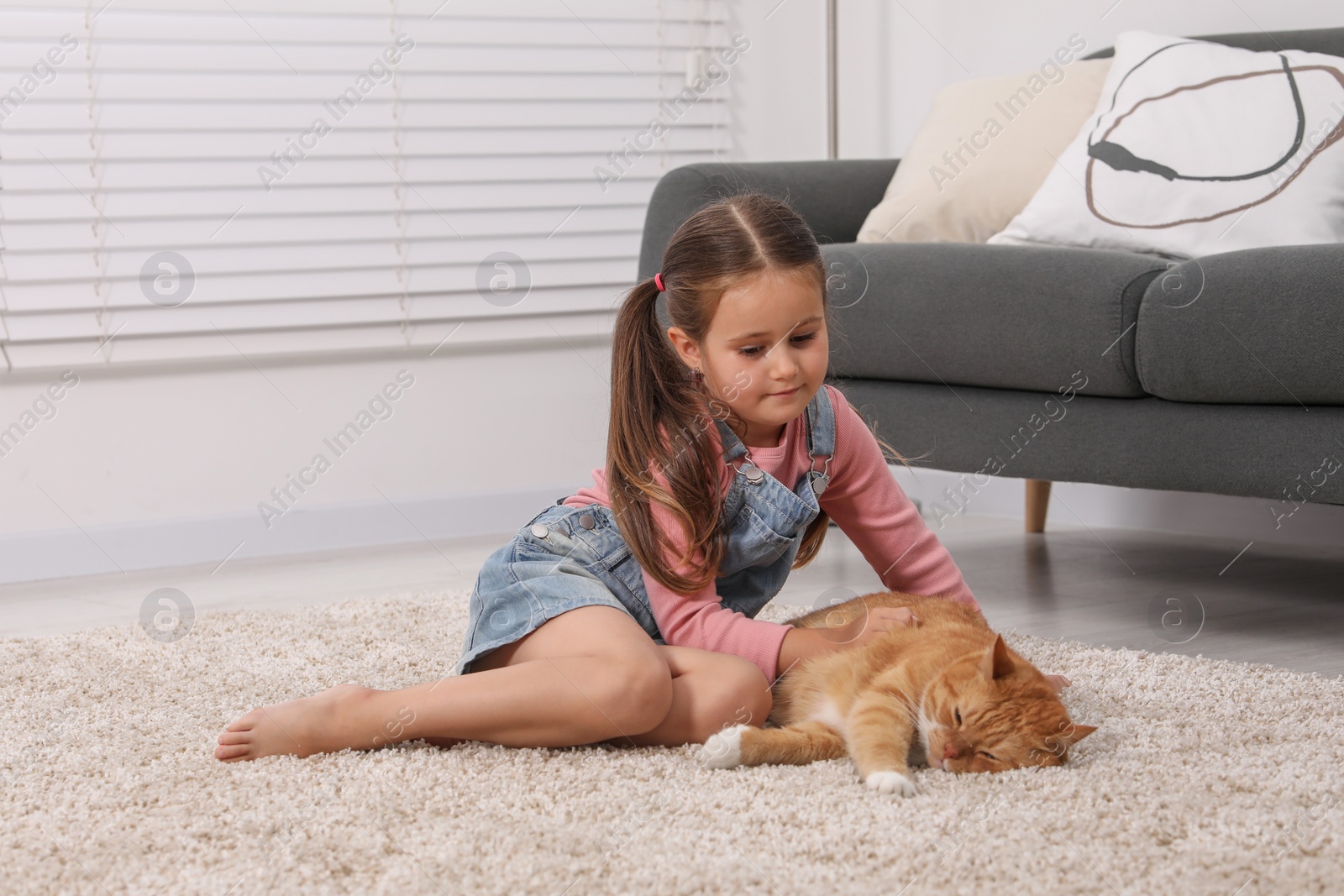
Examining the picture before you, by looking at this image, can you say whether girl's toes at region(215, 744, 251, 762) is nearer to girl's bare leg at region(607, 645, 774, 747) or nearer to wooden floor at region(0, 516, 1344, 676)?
girl's bare leg at region(607, 645, 774, 747)

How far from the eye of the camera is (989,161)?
233 cm

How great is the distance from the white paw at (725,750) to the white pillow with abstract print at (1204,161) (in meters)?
1.23

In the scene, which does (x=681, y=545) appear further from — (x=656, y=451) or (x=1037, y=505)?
(x=1037, y=505)

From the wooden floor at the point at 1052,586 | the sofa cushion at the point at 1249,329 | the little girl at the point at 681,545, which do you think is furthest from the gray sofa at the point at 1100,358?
the little girl at the point at 681,545

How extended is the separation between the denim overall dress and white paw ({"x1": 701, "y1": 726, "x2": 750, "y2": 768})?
201 mm

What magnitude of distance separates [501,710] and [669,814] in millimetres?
242

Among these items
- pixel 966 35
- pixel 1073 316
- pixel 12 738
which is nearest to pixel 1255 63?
pixel 1073 316

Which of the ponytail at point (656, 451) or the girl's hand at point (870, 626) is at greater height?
the ponytail at point (656, 451)

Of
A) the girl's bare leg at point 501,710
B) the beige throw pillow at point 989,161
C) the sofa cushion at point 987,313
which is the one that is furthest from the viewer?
the beige throw pillow at point 989,161

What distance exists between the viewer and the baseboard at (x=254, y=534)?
2.40m

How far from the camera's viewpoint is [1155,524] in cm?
260

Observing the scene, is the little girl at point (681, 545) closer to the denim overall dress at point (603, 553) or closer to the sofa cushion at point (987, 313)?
the denim overall dress at point (603, 553)

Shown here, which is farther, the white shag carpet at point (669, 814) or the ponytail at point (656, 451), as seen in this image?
the ponytail at point (656, 451)

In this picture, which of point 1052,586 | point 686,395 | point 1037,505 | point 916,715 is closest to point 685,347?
point 686,395
